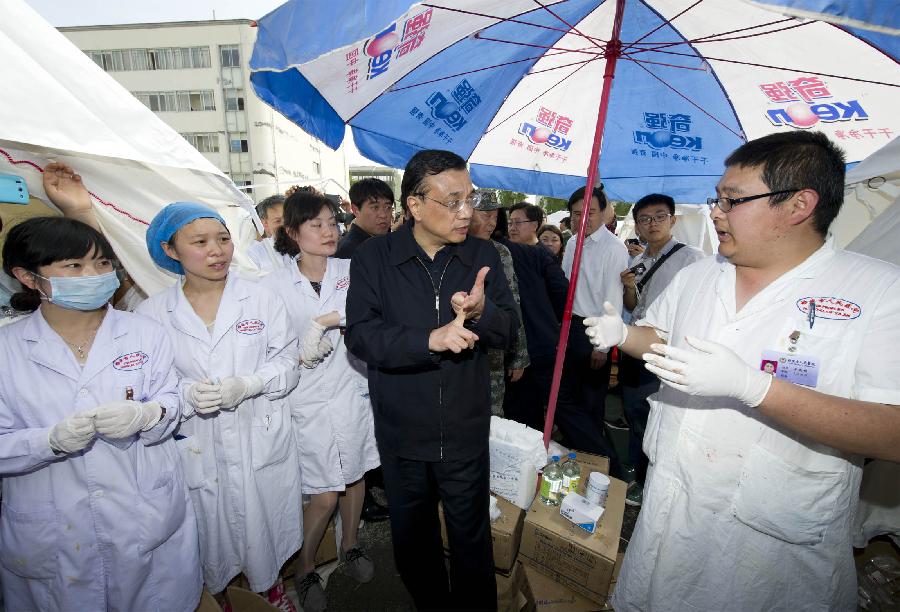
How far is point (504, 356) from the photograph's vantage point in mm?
3832

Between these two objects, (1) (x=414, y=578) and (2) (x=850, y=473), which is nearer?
(2) (x=850, y=473)

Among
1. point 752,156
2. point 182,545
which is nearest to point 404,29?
point 752,156

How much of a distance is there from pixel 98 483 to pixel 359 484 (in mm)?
1603

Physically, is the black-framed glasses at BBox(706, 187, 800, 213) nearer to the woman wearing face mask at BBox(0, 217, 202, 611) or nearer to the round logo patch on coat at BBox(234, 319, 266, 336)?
the round logo patch on coat at BBox(234, 319, 266, 336)

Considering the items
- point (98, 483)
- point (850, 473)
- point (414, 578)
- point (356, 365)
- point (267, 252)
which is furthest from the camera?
point (267, 252)

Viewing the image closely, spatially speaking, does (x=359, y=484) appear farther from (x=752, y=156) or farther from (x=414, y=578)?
(x=752, y=156)

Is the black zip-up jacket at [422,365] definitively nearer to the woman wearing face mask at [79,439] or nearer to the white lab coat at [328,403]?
the white lab coat at [328,403]

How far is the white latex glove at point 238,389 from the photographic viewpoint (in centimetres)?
209

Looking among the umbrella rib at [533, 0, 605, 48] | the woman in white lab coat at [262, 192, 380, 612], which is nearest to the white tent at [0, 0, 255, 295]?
the woman in white lab coat at [262, 192, 380, 612]

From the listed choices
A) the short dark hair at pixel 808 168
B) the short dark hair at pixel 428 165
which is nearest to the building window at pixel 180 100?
the short dark hair at pixel 428 165

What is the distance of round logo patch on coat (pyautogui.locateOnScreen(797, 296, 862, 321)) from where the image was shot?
4.87 ft

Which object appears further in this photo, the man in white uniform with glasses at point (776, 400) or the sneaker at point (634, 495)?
the sneaker at point (634, 495)

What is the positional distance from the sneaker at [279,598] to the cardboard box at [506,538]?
1.08 meters

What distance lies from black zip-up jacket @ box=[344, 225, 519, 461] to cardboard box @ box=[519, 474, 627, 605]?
3.08ft
